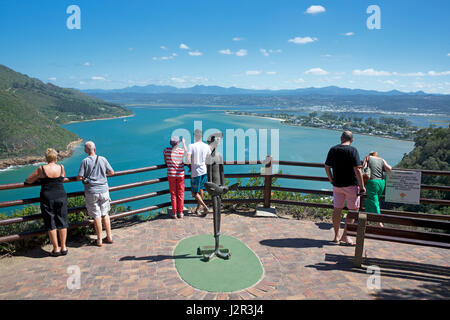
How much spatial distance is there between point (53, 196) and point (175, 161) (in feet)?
7.31

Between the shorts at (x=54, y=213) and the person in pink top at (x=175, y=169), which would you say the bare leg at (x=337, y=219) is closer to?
the person in pink top at (x=175, y=169)

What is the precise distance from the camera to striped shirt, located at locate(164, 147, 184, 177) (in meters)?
5.85

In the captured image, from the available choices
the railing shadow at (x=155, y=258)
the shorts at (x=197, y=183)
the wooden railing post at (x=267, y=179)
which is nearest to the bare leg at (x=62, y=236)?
the railing shadow at (x=155, y=258)

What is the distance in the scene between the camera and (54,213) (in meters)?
4.51

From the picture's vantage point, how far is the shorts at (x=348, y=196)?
4836 mm

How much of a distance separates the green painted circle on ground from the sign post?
2.93 metres

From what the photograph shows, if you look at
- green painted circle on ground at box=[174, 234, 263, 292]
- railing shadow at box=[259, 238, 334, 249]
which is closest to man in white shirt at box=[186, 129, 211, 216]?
green painted circle on ground at box=[174, 234, 263, 292]

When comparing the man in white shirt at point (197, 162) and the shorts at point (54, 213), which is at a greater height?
the man in white shirt at point (197, 162)

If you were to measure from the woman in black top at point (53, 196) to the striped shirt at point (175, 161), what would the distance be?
196 centimetres

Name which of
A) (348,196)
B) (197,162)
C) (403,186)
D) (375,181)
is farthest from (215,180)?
(403,186)

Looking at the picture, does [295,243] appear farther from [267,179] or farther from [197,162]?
[197,162]

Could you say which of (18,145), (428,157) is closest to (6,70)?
(18,145)

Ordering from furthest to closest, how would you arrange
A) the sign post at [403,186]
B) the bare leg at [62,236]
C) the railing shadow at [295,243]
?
the sign post at [403,186] → the railing shadow at [295,243] → the bare leg at [62,236]
